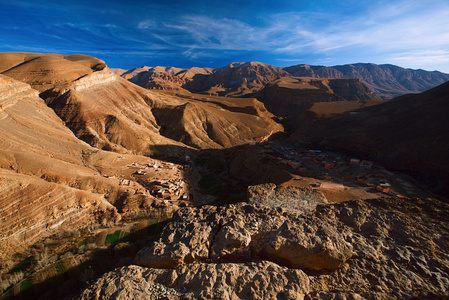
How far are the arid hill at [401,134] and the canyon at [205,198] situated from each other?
25 cm

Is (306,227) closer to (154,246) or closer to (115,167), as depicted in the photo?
(154,246)

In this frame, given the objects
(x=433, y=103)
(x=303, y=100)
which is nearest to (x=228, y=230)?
(x=433, y=103)

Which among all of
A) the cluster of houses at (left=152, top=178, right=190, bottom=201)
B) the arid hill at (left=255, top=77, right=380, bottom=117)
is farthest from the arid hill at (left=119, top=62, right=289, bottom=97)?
the cluster of houses at (left=152, top=178, right=190, bottom=201)

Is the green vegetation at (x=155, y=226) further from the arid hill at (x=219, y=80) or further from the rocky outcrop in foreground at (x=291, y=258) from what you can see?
the arid hill at (x=219, y=80)

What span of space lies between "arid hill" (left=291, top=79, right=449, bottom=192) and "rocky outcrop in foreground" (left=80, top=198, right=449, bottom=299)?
2474cm

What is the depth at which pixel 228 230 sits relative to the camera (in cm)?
946

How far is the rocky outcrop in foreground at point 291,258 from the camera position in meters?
7.33

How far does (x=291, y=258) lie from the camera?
852 centimetres

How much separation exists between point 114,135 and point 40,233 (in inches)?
989

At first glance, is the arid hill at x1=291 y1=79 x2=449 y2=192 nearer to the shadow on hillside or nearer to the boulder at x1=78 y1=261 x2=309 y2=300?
the boulder at x1=78 y1=261 x2=309 y2=300

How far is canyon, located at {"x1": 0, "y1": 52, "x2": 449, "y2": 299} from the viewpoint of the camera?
8.15 metres

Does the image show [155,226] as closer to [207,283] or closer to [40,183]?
[40,183]

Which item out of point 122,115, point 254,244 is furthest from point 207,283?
point 122,115

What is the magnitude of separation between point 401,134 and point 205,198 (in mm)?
33830
